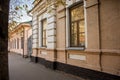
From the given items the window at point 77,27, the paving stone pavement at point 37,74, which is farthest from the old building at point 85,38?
the paving stone pavement at point 37,74

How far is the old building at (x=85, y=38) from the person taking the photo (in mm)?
8055

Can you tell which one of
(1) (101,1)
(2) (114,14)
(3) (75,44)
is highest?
(1) (101,1)

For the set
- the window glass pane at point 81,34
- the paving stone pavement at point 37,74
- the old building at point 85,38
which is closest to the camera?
the old building at point 85,38

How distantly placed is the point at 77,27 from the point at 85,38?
1.22m

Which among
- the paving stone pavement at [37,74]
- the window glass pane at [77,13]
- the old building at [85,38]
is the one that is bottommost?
the paving stone pavement at [37,74]

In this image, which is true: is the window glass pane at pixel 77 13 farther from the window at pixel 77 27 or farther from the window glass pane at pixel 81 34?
the window glass pane at pixel 81 34

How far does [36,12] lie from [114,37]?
37.1 feet

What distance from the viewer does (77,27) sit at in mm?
10961

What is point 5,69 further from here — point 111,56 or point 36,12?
point 36,12

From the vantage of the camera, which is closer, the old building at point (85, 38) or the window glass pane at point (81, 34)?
the old building at point (85, 38)

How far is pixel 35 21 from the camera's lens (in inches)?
728

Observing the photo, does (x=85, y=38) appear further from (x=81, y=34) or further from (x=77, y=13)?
(x=77, y=13)

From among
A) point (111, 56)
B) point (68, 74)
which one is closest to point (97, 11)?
point (111, 56)

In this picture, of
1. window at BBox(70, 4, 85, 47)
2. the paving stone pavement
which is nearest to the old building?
window at BBox(70, 4, 85, 47)
